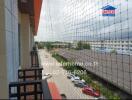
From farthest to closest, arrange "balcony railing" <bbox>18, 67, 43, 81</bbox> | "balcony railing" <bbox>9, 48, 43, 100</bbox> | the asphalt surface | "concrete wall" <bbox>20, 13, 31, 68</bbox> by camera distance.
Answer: "concrete wall" <bbox>20, 13, 31, 68</bbox> → the asphalt surface → "balcony railing" <bbox>18, 67, 43, 81</bbox> → "balcony railing" <bbox>9, 48, 43, 100</bbox>

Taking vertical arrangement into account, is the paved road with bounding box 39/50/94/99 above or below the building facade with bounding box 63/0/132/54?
below

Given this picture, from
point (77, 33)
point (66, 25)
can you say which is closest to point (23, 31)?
point (66, 25)

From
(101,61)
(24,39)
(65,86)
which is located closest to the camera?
(65,86)

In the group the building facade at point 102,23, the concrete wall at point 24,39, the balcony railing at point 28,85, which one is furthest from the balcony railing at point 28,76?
the concrete wall at point 24,39

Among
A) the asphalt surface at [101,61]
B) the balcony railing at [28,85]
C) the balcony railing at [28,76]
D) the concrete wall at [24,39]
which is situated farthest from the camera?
the concrete wall at [24,39]

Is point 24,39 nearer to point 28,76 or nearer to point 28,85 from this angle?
point 28,76

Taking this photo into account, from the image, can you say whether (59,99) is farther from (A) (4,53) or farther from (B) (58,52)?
(B) (58,52)

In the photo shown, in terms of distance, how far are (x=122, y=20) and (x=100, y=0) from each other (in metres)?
0.23

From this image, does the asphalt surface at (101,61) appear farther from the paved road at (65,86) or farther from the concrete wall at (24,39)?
the concrete wall at (24,39)

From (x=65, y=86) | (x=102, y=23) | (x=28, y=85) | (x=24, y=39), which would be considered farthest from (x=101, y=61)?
(x=28, y=85)

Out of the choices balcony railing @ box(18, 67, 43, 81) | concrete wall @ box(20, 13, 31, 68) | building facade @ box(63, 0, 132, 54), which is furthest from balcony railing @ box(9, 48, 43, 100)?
concrete wall @ box(20, 13, 31, 68)

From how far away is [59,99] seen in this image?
58cm

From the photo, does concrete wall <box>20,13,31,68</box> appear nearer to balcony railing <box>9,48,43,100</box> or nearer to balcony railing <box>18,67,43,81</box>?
balcony railing <box>9,48,43,100</box>

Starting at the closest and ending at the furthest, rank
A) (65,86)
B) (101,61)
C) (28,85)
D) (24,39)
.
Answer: (28,85) → (65,86) → (24,39) → (101,61)
